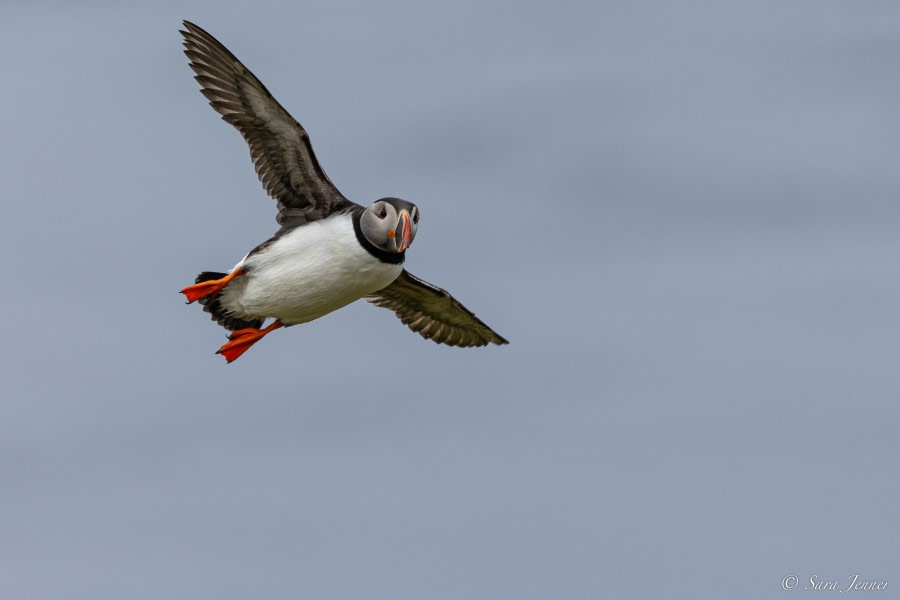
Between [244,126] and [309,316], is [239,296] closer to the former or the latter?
[309,316]

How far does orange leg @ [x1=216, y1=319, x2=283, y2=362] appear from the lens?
794 inches

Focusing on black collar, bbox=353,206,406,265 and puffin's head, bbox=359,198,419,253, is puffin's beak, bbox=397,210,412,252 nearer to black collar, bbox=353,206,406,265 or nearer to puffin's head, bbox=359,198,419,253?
puffin's head, bbox=359,198,419,253

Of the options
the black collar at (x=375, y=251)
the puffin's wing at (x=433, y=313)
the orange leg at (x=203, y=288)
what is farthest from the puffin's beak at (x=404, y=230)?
the puffin's wing at (x=433, y=313)

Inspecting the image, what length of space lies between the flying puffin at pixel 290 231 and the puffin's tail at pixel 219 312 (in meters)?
0.01

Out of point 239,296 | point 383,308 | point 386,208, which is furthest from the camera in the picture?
point 383,308

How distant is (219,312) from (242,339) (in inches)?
24.1

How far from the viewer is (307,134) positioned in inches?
749

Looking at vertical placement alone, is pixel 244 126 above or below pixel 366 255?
above

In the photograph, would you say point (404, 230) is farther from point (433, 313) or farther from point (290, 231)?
point (433, 313)

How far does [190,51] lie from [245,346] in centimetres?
396

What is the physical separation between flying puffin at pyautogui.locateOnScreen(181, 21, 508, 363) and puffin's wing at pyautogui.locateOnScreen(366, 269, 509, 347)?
2.36 metres

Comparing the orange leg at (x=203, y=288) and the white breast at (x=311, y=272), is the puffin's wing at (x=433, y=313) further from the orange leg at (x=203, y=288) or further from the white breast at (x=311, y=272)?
the orange leg at (x=203, y=288)

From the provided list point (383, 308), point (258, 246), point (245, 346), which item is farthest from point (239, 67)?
point (383, 308)

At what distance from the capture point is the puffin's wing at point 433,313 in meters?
21.8
